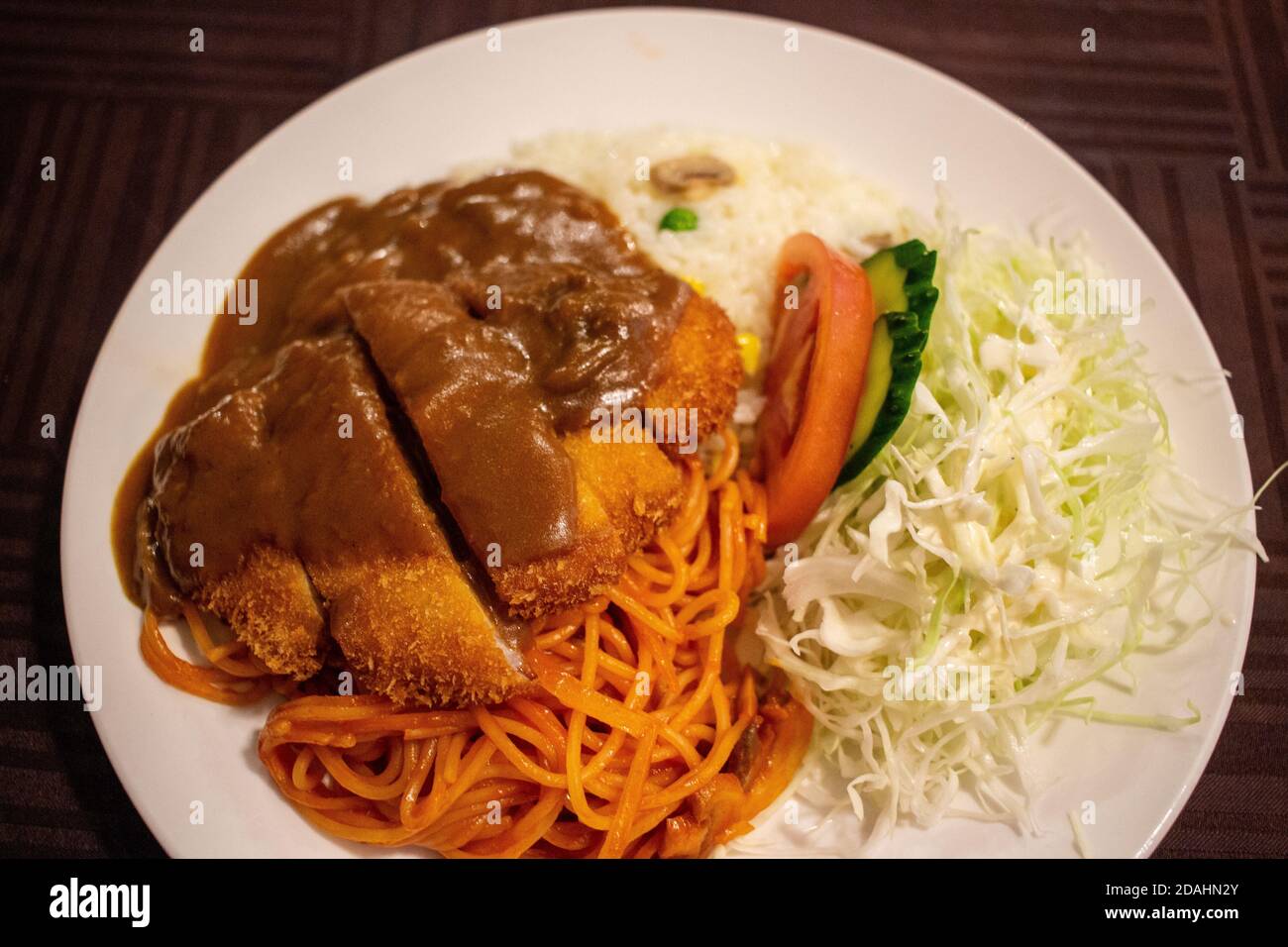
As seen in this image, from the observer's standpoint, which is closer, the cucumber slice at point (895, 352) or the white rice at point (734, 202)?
the cucumber slice at point (895, 352)

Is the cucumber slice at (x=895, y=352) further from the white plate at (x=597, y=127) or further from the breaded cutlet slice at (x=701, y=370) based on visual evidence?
the white plate at (x=597, y=127)

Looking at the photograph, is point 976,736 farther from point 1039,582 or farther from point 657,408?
point 657,408

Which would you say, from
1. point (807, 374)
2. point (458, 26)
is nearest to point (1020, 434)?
point (807, 374)

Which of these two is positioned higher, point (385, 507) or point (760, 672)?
point (385, 507)

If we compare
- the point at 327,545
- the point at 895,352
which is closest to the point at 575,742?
the point at 327,545

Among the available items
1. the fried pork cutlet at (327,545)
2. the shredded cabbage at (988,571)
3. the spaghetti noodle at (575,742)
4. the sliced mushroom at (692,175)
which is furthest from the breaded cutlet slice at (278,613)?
the sliced mushroom at (692,175)

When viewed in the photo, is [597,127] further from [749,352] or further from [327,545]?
[327,545]
